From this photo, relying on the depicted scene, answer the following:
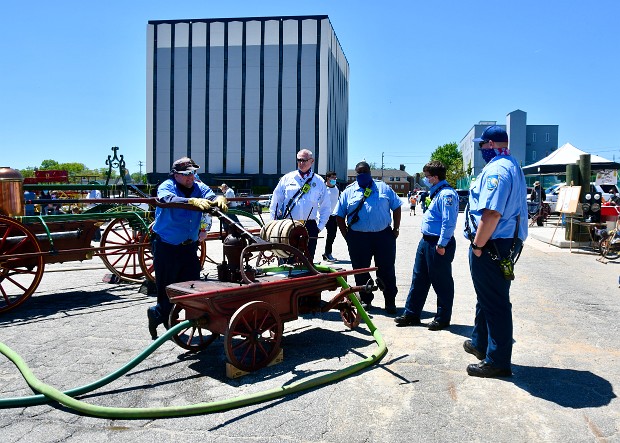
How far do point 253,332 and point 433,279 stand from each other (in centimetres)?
228

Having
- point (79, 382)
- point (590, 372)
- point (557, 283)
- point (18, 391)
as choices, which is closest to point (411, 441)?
point (590, 372)

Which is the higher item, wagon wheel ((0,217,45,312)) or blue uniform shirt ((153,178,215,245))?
blue uniform shirt ((153,178,215,245))

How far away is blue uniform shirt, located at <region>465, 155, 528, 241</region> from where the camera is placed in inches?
166

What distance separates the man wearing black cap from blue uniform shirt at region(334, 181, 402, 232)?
1996 mm

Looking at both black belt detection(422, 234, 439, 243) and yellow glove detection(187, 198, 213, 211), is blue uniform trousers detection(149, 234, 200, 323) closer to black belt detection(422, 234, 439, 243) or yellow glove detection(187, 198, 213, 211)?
yellow glove detection(187, 198, 213, 211)

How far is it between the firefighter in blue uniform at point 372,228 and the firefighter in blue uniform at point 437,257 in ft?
2.02

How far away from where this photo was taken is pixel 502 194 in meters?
4.21

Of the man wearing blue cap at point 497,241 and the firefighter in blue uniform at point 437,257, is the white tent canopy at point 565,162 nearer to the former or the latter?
the firefighter in blue uniform at point 437,257

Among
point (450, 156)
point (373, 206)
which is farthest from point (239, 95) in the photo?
point (450, 156)

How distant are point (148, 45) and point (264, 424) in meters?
54.3

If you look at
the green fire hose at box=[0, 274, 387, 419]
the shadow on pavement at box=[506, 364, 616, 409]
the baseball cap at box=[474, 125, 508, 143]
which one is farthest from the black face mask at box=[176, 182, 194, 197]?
the shadow on pavement at box=[506, 364, 616, 409]

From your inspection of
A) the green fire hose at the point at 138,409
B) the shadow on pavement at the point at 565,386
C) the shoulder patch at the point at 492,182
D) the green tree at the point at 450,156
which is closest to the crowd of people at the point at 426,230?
the shoulder patch at the point at 492,182

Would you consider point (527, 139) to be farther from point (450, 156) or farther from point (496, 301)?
point (496, 301)

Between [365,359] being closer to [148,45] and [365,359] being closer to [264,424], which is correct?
[264,424]
